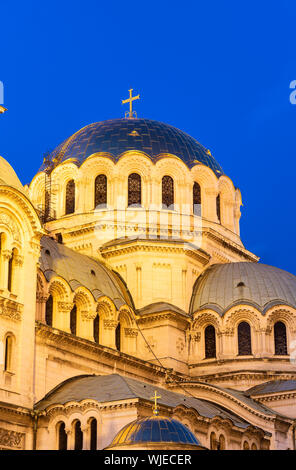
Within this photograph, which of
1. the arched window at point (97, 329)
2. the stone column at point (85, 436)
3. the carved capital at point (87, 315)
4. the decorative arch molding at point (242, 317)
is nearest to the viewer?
the stone column at point (85, 436)

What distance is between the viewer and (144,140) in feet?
180

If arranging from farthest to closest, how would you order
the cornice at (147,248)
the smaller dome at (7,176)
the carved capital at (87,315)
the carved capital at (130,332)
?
the cornice at (147,248), the carved capital at (130,332), the carved capital at (87,315), the smaller dome at (7,176)

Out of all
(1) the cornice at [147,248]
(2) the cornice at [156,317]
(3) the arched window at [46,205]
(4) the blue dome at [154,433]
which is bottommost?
(4) the blue dome at [154,433]

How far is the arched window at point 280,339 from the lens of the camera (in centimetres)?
5022

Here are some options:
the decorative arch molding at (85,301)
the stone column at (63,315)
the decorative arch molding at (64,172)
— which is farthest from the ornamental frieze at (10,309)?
the decorative arch molding at (64,172)

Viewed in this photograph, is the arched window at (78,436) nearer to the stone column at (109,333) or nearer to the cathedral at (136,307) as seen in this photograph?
the cathedral at (136,307)

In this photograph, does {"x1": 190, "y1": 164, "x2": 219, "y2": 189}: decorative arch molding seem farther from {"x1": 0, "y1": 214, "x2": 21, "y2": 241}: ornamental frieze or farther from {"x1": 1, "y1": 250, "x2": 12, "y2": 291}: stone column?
{"x1": 1, "y1": 250, "x2": 12, "y2": 291}: stone column

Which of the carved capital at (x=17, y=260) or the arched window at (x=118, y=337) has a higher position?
the carved capital at (x=17, y=260)

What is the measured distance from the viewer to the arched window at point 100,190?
175 feet

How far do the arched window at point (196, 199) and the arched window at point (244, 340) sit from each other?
7.44m

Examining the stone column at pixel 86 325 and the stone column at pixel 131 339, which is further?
the stone column at pixel 131 339
